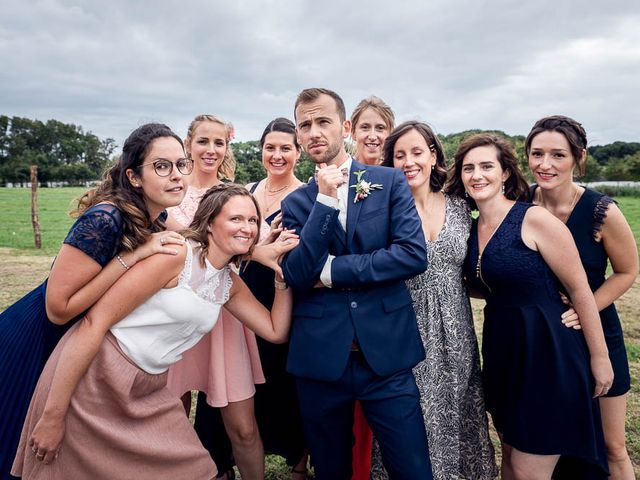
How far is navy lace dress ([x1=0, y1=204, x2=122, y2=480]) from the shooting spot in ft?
8.23

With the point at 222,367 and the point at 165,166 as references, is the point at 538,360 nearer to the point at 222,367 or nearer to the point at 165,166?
the point at 222,367

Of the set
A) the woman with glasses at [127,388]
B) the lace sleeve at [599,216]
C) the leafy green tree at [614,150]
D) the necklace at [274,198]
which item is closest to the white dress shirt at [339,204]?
the woman with glasses at [127,388]

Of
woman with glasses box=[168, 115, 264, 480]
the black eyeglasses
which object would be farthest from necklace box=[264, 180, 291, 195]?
the black eyeglasses

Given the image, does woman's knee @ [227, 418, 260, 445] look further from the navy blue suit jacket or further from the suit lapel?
the suit lapel

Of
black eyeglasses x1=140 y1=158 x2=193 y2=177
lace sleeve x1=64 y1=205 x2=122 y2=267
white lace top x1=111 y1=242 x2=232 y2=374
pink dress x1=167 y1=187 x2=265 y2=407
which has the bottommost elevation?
pink dress x1=167 y1=187 x2=265 y2=407

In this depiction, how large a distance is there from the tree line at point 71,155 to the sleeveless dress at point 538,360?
134ft

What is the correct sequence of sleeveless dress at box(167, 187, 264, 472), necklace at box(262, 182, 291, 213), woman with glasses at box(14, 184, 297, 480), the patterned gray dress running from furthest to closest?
1. necklace at box(262, 182, 291, 213)
2. sleeveless dress at box(167, 187, 264, 472)
3. the patterned gray dress
4. woman with glasses at box(14, 184, 297, 480)

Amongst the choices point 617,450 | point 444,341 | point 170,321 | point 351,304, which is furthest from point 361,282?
point 617,450

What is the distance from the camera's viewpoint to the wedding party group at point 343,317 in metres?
2.56

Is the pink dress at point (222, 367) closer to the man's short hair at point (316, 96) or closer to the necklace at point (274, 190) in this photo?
the necklace at point (274, 190)

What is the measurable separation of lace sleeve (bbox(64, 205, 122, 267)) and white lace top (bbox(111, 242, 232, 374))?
378 mm

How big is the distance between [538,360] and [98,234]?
2.89 meters

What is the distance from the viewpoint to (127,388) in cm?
257

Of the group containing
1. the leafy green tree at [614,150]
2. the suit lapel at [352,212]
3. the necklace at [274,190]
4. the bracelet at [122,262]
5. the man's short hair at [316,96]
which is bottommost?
the bracelet at [122,262]
